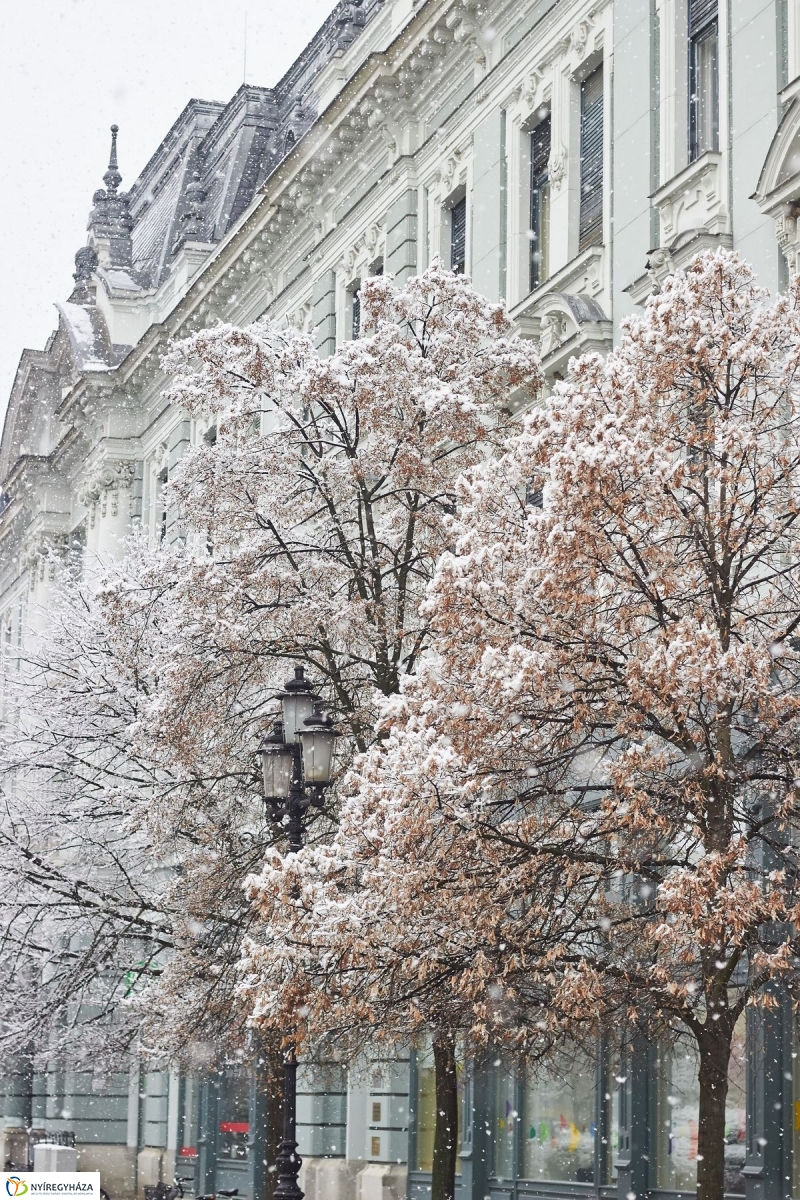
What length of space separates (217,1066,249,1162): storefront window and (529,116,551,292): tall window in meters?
14.2

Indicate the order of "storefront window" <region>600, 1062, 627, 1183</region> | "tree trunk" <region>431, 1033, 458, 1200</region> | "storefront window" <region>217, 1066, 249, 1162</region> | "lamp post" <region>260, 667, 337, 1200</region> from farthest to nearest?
"storefront window" <region>217, 1066, 249, 1162</region> < "storefront window" <region>600, 1062, 627, 1183</region> < "tree trunk" <region>431, 1033, 458, 1200</region> < "lamp post" <region>260, 667, 337, 1200</region>

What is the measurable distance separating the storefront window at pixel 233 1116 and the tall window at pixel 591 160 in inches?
603

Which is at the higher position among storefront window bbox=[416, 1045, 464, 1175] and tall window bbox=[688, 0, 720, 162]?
tall window bbox=[688, 0, 720, 162]

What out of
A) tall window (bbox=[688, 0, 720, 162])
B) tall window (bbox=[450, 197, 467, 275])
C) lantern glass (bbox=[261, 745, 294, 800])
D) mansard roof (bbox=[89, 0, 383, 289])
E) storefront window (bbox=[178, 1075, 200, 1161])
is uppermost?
mansard roof (bbox=[89, 0, 383, 289])

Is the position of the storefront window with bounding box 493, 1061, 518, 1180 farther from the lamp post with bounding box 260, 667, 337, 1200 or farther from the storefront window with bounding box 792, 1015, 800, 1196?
the lamp post with bounding box 260, 667, 337, 1200

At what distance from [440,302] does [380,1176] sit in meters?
12.3

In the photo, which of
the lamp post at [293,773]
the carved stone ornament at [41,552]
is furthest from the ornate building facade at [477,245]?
the carved stone ornament at [41,552]

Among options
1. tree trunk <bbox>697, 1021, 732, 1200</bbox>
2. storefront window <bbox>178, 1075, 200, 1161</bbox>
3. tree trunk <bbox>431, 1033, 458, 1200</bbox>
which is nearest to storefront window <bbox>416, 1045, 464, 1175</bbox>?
tree trunk <bbox>431, 1033, 458, 1200</bbox>

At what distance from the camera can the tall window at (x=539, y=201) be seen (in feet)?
81.7

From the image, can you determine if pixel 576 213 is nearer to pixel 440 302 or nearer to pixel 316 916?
pixel 440 302

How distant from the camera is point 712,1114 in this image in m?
12.7

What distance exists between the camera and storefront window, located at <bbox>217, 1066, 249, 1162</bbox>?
32500 millimetres

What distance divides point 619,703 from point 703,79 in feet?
33.3

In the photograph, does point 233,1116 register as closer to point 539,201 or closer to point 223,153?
point 539,201
